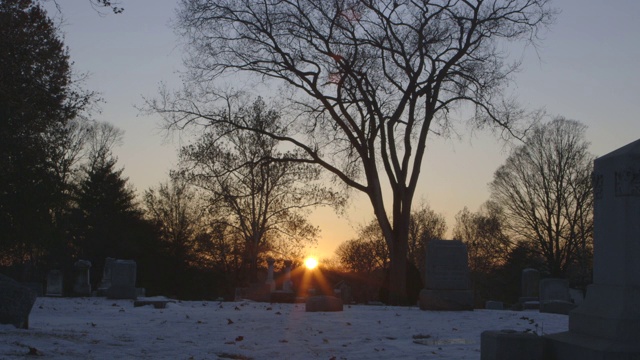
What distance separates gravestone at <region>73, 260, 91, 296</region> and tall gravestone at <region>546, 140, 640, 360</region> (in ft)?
96.9

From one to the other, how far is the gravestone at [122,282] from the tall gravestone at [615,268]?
21.3 metres

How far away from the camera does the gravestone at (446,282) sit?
56.9 feet

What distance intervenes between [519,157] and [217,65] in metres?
23.6

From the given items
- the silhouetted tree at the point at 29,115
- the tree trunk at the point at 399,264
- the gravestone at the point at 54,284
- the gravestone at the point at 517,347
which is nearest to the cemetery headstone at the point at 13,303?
the silhouetted tree at the point at 29,115

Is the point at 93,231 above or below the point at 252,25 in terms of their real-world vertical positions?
below

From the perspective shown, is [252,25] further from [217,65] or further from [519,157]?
[519,157]

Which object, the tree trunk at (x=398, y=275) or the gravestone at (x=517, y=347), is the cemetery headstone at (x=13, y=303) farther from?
the tree trunk at (x=398, y=275)

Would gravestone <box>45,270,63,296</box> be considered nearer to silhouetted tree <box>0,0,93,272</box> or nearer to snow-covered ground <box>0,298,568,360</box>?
silhouetted tree <box>0,0,93,272</box>

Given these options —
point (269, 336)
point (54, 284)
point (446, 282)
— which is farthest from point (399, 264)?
point (54, 284)

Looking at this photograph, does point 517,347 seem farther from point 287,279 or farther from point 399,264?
point 287,279

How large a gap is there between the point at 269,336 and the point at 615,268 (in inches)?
243

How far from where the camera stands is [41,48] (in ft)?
48.0

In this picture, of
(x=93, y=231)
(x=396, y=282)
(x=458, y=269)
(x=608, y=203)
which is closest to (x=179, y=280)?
(x=93, y=231)

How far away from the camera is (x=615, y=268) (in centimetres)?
689
